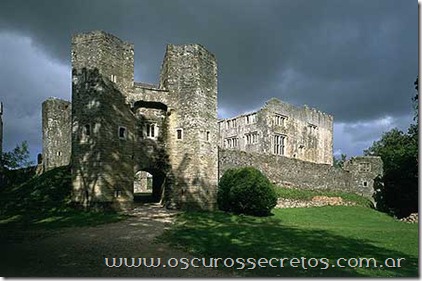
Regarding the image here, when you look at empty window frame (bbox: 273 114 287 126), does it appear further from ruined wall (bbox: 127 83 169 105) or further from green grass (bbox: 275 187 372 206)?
ruined wall (bbox: 127 83 169 105)

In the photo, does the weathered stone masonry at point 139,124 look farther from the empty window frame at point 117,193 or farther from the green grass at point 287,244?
the green grass at point 287,244

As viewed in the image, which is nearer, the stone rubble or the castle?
the castle

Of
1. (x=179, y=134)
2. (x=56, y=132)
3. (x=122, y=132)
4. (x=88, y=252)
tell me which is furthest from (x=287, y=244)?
(x=56, y=132)

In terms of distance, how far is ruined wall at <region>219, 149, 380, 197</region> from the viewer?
2956 centimetres

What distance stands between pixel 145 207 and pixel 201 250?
1219 cm

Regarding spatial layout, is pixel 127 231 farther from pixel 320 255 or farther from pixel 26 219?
pixel 320 255

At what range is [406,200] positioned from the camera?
31609 mm

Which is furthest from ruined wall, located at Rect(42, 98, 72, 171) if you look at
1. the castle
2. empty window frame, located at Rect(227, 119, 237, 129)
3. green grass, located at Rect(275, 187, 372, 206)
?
empty window frame, located at Rect(227, 119, 237, 129)

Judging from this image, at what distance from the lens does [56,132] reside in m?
36.1

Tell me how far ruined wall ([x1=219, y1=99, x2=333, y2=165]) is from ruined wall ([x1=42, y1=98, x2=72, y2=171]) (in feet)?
62.5

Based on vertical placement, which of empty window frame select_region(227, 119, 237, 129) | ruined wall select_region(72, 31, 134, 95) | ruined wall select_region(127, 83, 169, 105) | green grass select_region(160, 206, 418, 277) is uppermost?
ruined wall select_region(72, 31, 134, 95)

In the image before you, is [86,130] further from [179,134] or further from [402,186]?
[402,186]

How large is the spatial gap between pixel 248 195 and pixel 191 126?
521 centimetres

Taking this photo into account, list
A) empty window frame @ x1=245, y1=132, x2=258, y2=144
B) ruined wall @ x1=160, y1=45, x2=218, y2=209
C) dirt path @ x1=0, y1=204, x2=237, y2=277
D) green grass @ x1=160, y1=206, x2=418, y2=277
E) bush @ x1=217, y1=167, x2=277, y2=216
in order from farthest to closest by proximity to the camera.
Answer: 1. empty window frame @ x1=245, y1=132, x2=258, y2=144
2. ruined wall @ x1=160, y1=45, x2=218, y2=209
3. bush @ x1=217, y1=167, x2=277, y2=216
4. green grass @ x1=160, y1=206, x2=418, y2=277
5. dirt path @ x1=0, y1=204, x2=237, y2=277
